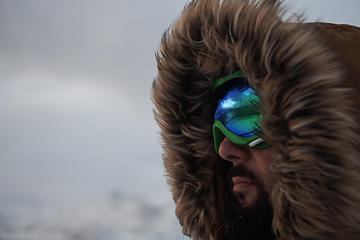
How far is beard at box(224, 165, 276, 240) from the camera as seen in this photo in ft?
6.01

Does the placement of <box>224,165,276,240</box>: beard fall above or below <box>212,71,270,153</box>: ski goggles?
below

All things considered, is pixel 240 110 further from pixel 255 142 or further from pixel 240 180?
pixel 240 180

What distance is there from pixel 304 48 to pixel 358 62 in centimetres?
26

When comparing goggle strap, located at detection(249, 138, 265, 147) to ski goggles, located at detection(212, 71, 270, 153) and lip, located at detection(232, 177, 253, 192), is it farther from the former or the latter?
lip, located at detection(232, 177, 253, 192)

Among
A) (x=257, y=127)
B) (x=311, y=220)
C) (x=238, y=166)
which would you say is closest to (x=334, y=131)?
(x=311, y=220)

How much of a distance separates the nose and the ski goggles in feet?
0.26

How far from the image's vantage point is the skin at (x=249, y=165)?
182cm

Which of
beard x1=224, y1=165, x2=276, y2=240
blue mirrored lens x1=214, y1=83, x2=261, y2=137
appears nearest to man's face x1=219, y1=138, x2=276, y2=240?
beard x1=224, y1=165, x2=276, y2=240

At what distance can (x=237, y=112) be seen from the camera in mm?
1875

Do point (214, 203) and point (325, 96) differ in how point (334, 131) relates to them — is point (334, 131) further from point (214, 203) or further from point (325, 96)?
point (214, 203)

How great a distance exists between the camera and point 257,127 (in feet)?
5.72

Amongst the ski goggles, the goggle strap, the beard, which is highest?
the ski goggles

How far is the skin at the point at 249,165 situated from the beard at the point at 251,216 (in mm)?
17

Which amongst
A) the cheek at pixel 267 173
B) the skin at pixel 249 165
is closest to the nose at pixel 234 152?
the skin at pixel 249 165
